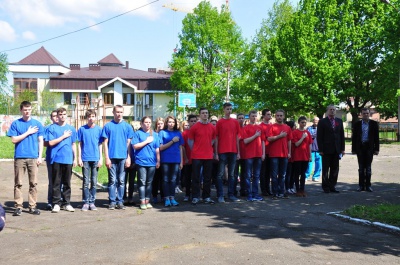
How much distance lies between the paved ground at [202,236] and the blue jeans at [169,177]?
17.1 inches

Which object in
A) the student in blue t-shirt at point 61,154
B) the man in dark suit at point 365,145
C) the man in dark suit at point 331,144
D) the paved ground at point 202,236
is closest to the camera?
the paved ground at point 202,236

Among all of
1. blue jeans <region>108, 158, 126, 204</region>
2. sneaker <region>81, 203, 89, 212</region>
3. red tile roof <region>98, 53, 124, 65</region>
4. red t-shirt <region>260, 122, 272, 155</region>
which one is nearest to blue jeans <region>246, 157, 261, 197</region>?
red t-shirt <region>260, 122, 272, 155</region>

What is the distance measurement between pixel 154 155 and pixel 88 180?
1409 mm

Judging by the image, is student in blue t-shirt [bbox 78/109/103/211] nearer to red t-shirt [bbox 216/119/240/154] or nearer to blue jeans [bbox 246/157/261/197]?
red t-shirt [bbox 216/119/240/154]

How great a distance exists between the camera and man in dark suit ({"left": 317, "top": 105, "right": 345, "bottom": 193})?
1191 cm

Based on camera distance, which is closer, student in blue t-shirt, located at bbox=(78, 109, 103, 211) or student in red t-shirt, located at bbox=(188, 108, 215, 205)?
student in blue t-shirt, located at bbox=(78, 109, 103, 211)

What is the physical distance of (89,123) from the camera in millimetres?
9648

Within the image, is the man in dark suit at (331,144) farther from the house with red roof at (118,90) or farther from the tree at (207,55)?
the house with red roof at (118,90)

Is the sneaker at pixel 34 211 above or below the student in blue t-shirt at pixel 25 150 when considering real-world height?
below

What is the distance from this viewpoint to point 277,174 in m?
11.1

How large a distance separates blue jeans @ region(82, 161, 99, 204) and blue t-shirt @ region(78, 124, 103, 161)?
0.45 ft

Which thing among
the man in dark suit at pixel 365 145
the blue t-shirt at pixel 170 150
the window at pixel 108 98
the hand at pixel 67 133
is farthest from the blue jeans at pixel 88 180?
the window at pixel 108 98

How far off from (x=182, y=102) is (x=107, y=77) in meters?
45.7

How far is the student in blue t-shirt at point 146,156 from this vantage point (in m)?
9.73
